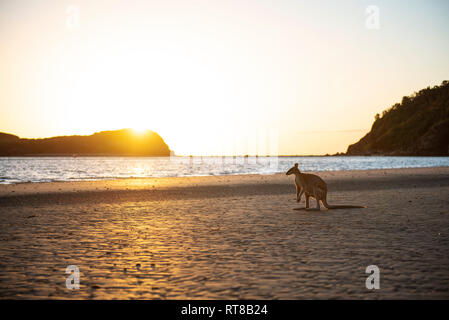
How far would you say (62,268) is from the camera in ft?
24.3

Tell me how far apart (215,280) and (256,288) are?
0.80m

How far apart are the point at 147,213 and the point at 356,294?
1139cm

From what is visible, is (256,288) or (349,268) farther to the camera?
(349,268)

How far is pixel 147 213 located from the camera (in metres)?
16.0

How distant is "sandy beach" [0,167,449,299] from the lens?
6.09 meters

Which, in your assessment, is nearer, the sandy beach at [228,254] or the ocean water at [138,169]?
the sandy beach at [228,254]

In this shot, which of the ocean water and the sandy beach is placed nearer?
the sandy beach

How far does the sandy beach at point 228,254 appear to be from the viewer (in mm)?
6090

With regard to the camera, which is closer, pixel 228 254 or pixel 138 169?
pixel 228 254

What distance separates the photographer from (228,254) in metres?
8.47
